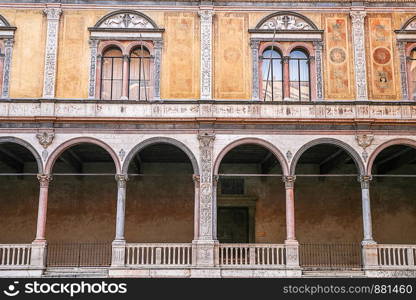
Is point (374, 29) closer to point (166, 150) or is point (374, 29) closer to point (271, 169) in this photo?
point (271, 169)

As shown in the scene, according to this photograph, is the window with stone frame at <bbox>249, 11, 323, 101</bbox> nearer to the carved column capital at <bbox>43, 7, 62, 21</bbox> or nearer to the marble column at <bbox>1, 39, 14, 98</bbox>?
the carved column capital at <bbox>43, 7, 62, 21</bbox>

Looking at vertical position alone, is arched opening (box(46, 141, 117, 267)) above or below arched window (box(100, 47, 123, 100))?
below

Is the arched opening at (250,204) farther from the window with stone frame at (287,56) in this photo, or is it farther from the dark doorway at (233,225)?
the window with stone frame at (287,56)

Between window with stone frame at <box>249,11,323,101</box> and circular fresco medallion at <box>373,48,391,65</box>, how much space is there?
2051mm

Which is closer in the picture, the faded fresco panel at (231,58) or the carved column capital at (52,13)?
the faded fresco panel at (231,58)

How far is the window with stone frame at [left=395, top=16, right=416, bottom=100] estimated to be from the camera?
67.4 ft

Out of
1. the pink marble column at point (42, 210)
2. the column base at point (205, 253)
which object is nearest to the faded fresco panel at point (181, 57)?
the pink marble column at point (42, 210)

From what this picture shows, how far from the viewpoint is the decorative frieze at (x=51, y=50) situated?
65.4ft

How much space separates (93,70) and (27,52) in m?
2.46

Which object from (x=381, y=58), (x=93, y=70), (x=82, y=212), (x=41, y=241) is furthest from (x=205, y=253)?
(x=381, y=58)

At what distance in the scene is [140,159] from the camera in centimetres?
2333

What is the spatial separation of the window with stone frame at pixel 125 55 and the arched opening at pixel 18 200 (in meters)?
4.74

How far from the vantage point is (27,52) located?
2036cm

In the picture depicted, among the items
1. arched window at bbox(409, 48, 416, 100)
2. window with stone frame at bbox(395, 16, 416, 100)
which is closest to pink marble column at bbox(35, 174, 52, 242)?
window with stone frame at bbox(395, 16, 416, 100)
